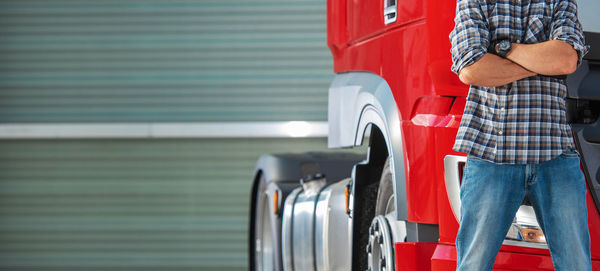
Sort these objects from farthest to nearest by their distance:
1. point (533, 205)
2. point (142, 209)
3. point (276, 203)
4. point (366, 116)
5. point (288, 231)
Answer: point (142, 209) → point (276, 203) → point (288, 231) → point (366, 116) → point (533, 205)

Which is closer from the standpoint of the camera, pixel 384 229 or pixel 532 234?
pixel 532 234

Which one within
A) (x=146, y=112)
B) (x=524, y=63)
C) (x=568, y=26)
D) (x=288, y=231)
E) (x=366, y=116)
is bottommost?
(x=288, y=231)

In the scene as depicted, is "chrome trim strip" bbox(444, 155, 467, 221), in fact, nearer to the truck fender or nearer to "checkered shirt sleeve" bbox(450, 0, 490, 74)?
the truck fender

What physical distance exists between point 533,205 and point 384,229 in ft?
3.26

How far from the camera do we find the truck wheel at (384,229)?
12.9 feet

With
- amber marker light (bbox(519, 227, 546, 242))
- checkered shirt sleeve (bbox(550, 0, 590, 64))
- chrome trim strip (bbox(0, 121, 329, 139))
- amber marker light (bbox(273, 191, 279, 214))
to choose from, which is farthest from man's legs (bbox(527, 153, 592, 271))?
chrome trim strip (bbox(0, 121, 329, 139))

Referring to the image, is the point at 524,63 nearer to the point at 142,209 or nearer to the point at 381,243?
the point at 381,243

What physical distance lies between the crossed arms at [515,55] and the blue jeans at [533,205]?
28cm

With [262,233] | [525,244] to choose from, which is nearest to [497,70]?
[525,244]

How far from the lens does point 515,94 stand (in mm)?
3045

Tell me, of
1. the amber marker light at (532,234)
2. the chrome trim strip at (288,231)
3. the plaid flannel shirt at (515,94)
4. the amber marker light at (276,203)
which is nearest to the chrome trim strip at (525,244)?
the amber marker light at (532,234)

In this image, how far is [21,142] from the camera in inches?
405

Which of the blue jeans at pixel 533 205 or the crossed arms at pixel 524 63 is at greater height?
the crossed arms at pixel 524 63

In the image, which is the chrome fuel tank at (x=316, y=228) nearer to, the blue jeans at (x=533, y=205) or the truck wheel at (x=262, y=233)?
the truck wheel at (x=262, y=233)
